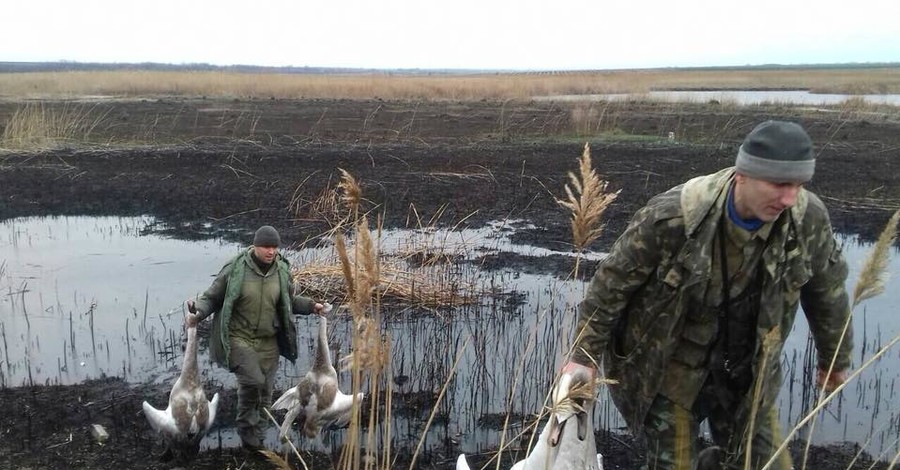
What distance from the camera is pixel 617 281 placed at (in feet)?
9.98

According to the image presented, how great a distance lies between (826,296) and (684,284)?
62 cm

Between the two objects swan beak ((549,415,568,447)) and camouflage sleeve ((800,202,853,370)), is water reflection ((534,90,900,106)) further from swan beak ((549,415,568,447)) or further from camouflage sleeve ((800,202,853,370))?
swan beak ((549,415,568,447))

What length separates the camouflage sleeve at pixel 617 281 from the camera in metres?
2.96

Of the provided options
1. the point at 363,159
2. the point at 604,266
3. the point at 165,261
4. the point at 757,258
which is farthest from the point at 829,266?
the point at 363,159

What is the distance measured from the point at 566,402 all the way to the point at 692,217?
1.11m

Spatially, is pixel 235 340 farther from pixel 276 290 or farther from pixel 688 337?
pixel 688 337

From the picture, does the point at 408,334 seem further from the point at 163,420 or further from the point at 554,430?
the point at 554,430

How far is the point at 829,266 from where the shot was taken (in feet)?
9.95

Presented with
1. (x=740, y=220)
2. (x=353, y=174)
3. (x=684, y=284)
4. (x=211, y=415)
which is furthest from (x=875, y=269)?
(x=353, y=174)

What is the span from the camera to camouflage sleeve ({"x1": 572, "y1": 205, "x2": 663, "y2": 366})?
296 centimetres

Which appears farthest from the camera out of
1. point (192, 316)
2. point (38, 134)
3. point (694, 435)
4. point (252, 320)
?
point (38, 134)

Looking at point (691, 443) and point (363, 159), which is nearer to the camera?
point (691, 443)

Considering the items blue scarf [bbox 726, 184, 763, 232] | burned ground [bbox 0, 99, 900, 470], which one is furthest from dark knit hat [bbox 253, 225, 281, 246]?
blue scarf [bbox 726, 184, 763, 232]

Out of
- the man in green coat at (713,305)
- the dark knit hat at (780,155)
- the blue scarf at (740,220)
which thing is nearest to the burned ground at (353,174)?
the man in green coat at (713,305)
